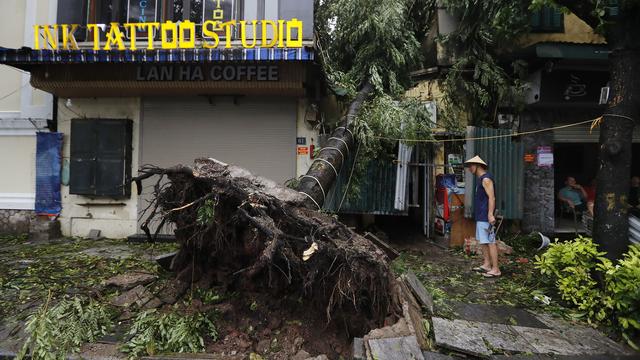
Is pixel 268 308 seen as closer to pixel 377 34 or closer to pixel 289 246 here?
pixel 289 246

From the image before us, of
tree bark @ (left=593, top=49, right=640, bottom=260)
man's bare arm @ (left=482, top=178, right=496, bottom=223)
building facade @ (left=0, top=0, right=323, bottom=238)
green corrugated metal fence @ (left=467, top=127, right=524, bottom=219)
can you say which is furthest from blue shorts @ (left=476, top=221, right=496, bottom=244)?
building facade @ (left=0, top=0, right=323, bottom=238)

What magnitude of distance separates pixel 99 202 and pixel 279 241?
286 inches

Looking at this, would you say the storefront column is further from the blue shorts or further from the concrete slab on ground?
the concrete slab on ground

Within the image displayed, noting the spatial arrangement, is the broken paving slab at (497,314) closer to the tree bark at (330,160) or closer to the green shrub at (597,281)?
the green shrub at (597,281)

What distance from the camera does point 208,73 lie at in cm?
770

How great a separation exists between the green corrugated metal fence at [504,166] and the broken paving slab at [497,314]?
10.1 feet

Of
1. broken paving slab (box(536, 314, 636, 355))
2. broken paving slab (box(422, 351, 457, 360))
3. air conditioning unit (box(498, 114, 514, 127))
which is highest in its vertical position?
air conditioning unit (box(498, 114, 514, 127))

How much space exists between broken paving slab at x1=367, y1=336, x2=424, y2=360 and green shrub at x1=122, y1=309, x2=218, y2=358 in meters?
1.73

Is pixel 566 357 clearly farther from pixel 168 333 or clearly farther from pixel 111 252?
pixel 111 252

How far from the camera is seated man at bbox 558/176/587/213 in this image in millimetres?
8445

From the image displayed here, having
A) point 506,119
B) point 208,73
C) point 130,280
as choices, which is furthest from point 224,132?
point 506,119

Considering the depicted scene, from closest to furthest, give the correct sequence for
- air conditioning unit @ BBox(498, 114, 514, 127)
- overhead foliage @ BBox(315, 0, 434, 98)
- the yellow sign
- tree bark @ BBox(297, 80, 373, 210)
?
tree bark @ BBox(297, 80, 373, 210)
the yellow sign
air conditioning unit @ BBox(498, 114, 514, 127)
overhead foliage @ BBox(315, 0, 434, 98)

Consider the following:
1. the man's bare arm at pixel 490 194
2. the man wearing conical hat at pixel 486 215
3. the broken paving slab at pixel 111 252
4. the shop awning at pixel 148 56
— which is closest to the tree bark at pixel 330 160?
the shop awning at pixel 148 56

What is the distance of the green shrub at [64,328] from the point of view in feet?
11.3
